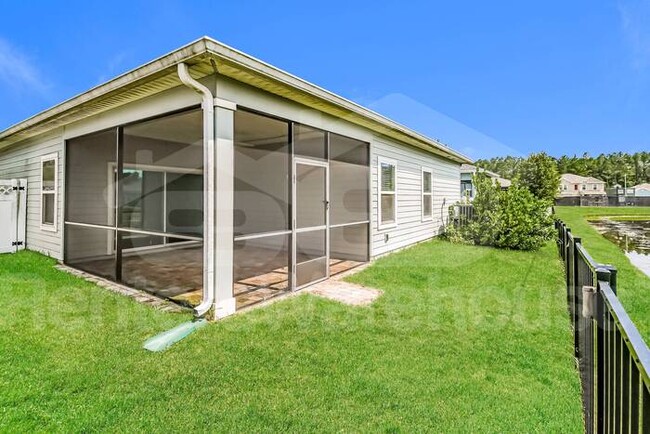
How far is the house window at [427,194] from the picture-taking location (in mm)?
10141

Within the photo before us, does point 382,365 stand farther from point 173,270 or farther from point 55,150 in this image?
point 55,150

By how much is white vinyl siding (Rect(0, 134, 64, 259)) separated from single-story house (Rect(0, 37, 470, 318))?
4 cm

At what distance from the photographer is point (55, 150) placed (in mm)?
7035

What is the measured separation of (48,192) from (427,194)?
9.08m

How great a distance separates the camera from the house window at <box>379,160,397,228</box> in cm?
766

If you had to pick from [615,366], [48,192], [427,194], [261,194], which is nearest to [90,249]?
[48,192]

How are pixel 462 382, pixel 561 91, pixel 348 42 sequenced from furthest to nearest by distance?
pixel 561 91 < pixel 348 42 < pixel 462 382

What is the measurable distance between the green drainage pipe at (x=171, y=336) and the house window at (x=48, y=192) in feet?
17.3

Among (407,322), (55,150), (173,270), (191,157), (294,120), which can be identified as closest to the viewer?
(407,322)

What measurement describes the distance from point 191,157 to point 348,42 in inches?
473

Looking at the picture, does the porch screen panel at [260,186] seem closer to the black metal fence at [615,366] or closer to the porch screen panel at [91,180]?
the porch screen panel at [91,180]

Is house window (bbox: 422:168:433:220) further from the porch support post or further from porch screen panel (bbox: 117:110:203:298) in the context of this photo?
the porch support post

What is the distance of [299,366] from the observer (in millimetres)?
2930

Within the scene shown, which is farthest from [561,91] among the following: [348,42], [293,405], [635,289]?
[293,405]
